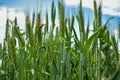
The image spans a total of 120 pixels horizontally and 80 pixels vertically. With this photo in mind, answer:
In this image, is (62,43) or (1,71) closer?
(62,43)

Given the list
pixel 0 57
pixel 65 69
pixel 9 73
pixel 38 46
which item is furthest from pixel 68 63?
pixel 0 57

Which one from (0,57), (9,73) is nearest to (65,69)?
(9,73)

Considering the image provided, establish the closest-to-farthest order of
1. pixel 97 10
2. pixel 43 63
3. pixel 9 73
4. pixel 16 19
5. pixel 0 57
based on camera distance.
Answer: pixel 97 10
pixel 43 63
pixel 9 73
pixel 16 19
pixel 0 57

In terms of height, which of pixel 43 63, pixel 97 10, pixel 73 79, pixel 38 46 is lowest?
pixel 73 79

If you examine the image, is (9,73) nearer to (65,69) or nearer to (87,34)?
(65,69)

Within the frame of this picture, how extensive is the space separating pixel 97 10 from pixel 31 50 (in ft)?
2.08

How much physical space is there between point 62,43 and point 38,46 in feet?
0.69

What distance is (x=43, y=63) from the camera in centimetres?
238

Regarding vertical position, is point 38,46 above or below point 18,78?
above

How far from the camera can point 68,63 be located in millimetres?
2180

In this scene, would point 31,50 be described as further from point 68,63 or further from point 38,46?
point 68,63

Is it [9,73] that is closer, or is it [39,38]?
[39,38]

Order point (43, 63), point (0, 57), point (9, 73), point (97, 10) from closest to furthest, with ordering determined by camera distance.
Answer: point (97, 10) → point (43, 63) → point (9, 73) → point (0, 57)

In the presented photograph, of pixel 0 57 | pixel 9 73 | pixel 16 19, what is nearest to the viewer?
pixel 9 73
